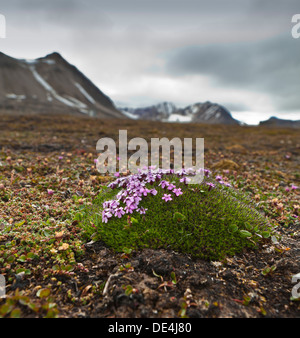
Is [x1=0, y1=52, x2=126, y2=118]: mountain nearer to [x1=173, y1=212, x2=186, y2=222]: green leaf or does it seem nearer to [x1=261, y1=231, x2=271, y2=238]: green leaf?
[x1=173, y1=212, x2=186, y2=222]: green leaf

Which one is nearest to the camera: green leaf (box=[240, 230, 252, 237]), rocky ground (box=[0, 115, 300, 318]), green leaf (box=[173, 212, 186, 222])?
rocky ground (box=[0, 115, 300, 318])

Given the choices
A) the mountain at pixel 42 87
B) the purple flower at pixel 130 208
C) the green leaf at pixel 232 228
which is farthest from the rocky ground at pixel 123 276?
the mountain at pixel 42 87

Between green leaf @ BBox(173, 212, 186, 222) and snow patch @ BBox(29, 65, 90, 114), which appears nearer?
green leaf @ BBox(173, 212, 186, 222)

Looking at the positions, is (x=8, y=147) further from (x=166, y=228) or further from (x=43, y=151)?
(x=166, y=228)

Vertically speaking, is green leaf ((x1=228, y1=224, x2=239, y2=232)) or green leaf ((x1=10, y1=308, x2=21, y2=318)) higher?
green leaf ((x1=228, y1=224, x2=239, y2=232))

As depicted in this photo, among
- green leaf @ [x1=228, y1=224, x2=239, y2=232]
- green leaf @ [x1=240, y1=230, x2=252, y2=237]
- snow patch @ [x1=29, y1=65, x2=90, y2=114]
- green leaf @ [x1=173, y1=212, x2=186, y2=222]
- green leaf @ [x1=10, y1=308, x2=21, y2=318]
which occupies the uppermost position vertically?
snow patch @ [x1=29, y1=65, x2=90, y2=114]

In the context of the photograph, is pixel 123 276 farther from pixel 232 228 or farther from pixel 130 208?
pixel 232 228

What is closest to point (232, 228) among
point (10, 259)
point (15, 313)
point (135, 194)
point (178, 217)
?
point (178, 217)

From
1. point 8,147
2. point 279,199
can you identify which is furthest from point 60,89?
point 279,199

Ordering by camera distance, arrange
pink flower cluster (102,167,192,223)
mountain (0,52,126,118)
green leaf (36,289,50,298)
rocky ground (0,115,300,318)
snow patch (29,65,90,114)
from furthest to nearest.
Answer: snow patch (29,65,90,114)
mountain (0,52,126,118)
pink flower cluster (102,167,192,223)
green leaf (36,289,50,298)
rocky ground (0,115,300,318)

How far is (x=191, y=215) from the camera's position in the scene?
14.1 ft

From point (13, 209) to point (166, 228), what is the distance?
372 cm

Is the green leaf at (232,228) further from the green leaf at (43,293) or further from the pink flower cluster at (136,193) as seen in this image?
the green leaf at (43,293)

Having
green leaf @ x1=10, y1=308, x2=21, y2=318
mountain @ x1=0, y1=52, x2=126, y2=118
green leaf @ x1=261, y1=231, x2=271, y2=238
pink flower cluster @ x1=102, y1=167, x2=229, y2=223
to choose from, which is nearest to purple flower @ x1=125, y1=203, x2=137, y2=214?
pink flower cluster @ x1=102, y1=167, x2=229, y2=223
